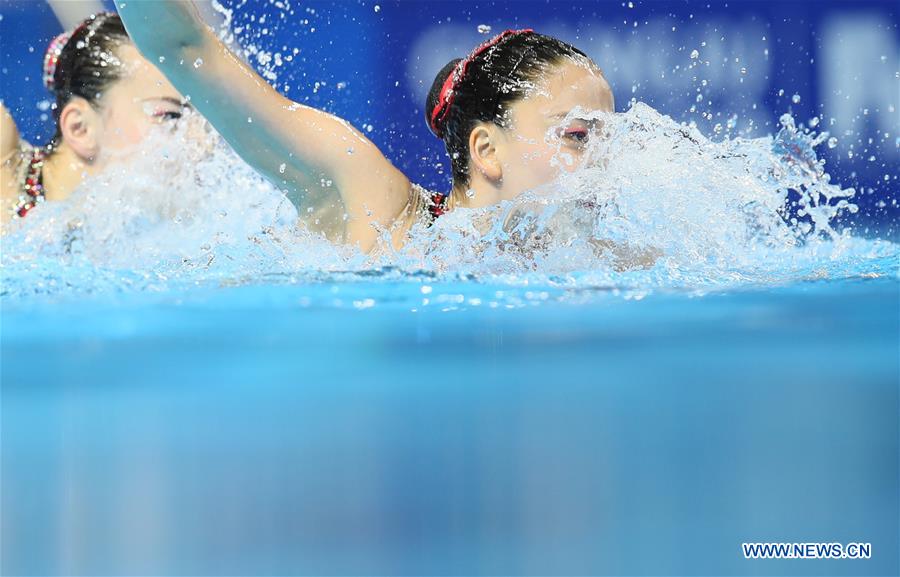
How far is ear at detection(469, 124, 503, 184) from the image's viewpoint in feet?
6.23

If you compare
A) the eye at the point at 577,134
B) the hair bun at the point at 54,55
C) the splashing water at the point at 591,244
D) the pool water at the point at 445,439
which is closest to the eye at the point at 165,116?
the hair bun at the point at 54,55

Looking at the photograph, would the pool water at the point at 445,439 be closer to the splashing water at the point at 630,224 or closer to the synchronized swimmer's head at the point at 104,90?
the splashing water at the point at 630,224

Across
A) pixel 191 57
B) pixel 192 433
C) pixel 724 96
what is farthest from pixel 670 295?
pixel 724 96

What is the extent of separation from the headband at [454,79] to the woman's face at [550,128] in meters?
0.14

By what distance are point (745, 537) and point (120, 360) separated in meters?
0.69

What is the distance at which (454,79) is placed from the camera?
6.45 ft

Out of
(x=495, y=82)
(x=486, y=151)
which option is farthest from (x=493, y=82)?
(x=486, y=151)

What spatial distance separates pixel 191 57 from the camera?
159 cm

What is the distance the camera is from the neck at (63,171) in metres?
2.77

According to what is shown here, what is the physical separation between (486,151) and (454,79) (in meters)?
0.16

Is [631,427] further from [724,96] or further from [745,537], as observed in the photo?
[724,96]

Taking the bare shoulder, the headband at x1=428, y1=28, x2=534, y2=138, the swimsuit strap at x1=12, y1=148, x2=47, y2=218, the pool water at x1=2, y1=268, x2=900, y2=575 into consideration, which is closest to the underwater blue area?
the pool water at x1=2, y1=268, x2=900, y2=575

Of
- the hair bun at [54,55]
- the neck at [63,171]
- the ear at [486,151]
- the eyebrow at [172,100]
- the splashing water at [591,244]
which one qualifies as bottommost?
the splashing water at [591,244]

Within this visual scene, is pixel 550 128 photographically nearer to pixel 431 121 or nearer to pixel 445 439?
pixel 431 121
